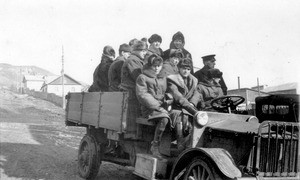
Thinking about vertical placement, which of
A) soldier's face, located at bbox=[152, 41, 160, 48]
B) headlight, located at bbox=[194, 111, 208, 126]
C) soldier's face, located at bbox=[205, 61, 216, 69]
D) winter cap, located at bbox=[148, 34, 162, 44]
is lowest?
headlight, located at bbox=[194, 111, 208, 126]

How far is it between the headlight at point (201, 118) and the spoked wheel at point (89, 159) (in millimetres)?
3015

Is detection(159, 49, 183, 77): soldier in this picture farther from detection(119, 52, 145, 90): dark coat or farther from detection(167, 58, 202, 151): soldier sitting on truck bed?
detection(119, 52, 145, 90): dark coat

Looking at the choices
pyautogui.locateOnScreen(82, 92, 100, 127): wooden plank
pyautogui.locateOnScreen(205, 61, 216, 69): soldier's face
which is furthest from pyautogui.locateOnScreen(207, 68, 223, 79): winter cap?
pyautogui.locateOnScreen(82, 92, 100, 127): wooden plank

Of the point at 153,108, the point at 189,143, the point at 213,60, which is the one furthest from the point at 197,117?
the point at 213,60

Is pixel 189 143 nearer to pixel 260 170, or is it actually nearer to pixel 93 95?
pixel 260 170

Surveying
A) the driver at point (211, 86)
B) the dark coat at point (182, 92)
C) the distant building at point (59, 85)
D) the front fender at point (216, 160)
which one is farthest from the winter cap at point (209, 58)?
the distant building at point (59, 85)

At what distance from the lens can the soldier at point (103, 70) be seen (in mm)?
8469

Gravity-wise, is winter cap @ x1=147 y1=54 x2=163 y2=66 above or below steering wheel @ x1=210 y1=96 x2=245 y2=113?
above

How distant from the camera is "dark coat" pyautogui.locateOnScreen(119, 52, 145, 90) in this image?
22.0 feet

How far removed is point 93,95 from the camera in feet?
25.2

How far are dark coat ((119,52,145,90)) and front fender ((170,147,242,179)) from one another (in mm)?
1974

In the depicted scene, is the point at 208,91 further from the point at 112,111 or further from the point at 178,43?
the point at 178,43

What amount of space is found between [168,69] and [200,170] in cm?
237

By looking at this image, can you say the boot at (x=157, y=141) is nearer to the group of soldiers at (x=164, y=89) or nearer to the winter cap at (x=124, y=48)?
the group of soldiers at (x=164, y=89)
